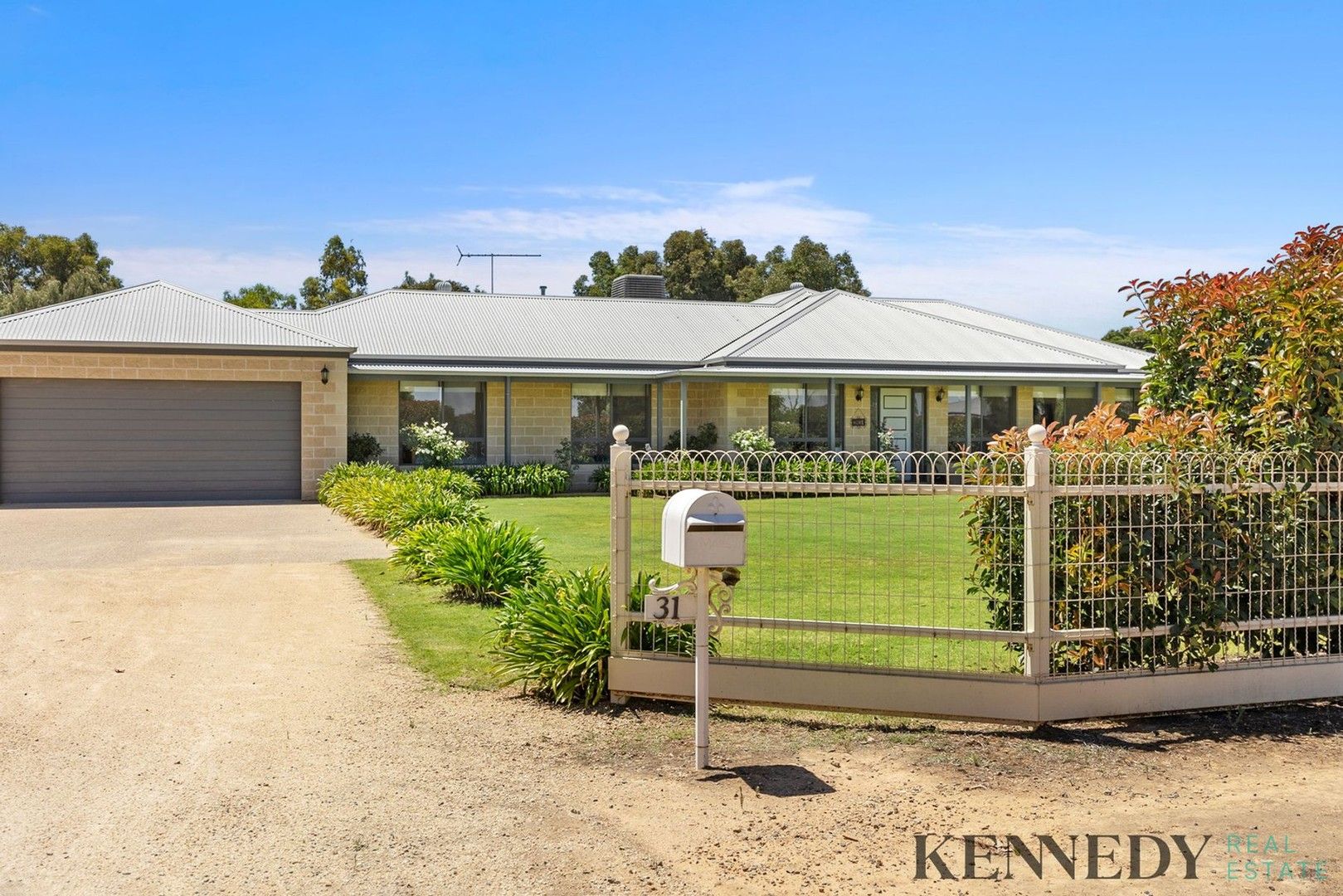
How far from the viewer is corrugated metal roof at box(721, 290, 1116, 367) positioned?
27.3m

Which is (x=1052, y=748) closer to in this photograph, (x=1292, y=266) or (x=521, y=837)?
(x=521, y=837)

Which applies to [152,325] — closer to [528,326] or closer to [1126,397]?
[528,326]

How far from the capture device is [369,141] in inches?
1168

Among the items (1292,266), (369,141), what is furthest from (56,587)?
Answer: (369,141)

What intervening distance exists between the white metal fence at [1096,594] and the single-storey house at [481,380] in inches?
662

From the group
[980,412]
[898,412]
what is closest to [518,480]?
[898,412]

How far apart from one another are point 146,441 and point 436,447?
237 inches

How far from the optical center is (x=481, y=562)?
10812 mm

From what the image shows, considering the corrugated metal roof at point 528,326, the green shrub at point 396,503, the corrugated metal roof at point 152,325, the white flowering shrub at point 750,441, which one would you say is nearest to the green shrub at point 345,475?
the green shrub at point 396,503

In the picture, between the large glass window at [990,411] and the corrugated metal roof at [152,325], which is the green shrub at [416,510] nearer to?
the corrugated metal roof at [152,325]

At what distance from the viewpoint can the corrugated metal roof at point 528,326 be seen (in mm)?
27438

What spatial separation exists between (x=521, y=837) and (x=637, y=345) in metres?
24.7

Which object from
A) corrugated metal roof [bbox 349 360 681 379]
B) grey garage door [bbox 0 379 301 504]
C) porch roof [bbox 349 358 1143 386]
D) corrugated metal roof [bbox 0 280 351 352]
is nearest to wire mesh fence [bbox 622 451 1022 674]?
porch roof [bbox 349 358 1143 386]

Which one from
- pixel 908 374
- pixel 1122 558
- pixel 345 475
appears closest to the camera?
pixel 1122 558
